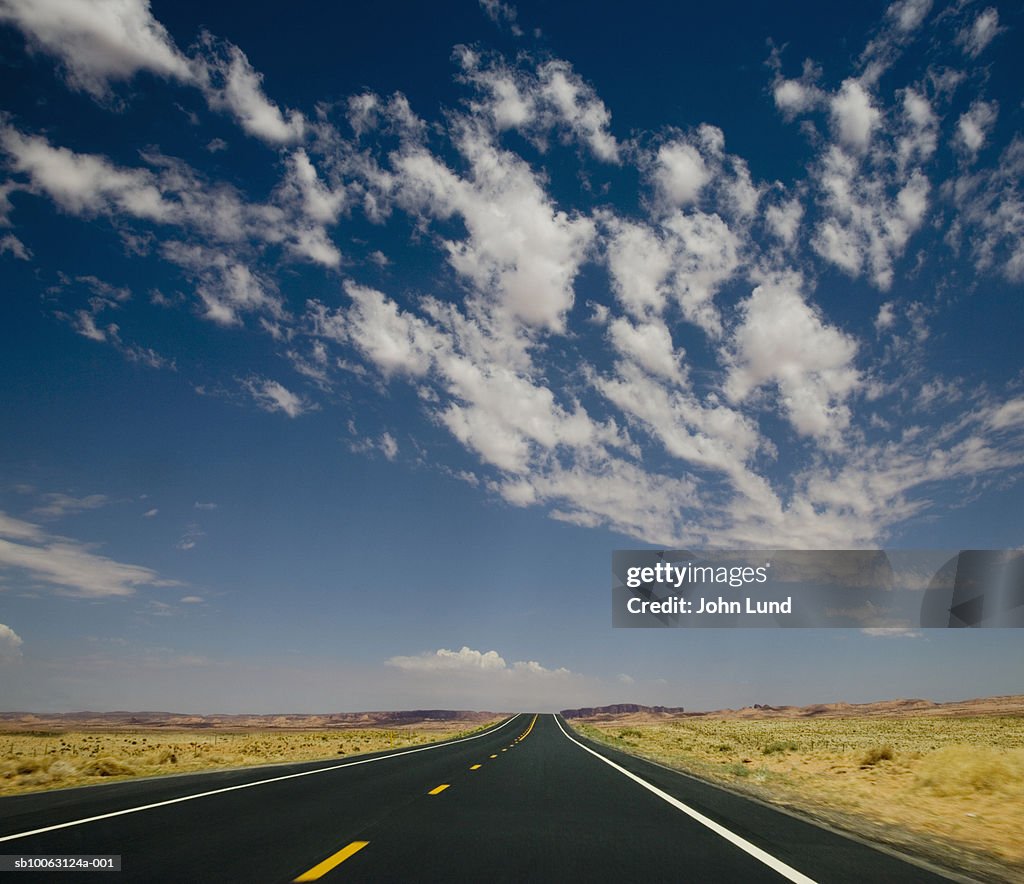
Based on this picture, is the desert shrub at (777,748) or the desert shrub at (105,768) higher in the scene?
the desert shrub at (105,768)

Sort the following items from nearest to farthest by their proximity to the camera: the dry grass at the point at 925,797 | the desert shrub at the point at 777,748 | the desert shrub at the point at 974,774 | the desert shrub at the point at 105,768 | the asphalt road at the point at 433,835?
the asphalt road at the point at 433,835, the dry grass at the point at 925,797, the desert shrub at the point at 974,774, the desert shrub at the point at 105,768, the desert shrub at the point at 777,748

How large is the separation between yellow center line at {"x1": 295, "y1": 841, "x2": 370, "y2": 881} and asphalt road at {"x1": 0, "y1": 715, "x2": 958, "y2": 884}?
0.02m

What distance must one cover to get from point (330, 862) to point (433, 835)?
2149 mm

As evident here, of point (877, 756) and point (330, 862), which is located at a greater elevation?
point (330, 862)

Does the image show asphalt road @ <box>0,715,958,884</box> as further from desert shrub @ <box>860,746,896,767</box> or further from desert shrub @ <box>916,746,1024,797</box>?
desert shrub @ <box>860,746,896,767</box>

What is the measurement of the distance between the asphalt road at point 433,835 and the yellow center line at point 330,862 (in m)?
0.02

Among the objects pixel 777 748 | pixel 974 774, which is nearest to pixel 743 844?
pixel 974 774

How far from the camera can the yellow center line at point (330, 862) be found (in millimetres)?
6457

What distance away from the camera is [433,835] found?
8992 millimetres

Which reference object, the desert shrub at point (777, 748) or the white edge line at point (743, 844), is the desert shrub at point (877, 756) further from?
the white edge line at point (743, 844)

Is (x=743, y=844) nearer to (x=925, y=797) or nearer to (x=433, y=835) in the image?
(x=433, y=835)

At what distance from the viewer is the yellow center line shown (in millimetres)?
6457

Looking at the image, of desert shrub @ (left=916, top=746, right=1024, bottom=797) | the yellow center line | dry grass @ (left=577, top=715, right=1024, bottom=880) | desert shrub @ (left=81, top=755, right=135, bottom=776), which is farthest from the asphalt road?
desert shrub @ (left=916, top=746, right=1024, bottom=797)

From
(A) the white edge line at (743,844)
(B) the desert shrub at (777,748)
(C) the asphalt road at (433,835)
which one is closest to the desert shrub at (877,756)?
(B) the desert shrub at (777,748)
